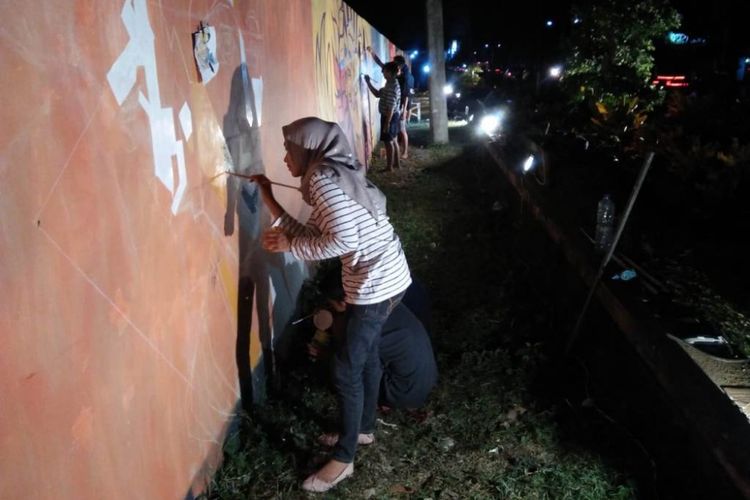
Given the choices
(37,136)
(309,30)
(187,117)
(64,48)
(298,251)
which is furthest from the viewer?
(309,30)

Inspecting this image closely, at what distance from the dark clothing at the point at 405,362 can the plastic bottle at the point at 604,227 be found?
232 centimetres

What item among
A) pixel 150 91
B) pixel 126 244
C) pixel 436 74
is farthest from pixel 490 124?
pixel 126 244

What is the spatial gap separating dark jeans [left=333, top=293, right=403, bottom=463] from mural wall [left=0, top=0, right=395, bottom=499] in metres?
0.65

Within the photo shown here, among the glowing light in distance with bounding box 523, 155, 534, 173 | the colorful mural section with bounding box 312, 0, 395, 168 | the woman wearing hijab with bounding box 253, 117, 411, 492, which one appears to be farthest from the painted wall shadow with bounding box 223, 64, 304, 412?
the glowing light in distance with bounding box 523, 155, 534, 173

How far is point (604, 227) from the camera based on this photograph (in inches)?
200

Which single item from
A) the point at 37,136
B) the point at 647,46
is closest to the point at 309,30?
the point at 37,136

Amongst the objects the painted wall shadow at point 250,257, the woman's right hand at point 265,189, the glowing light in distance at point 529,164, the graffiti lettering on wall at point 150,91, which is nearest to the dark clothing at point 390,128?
the glowing light in distance at point 529,164

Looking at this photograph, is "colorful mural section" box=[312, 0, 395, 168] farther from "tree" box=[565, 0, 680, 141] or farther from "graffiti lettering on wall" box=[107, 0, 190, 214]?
"tree" box=[565, 0, 680, 141]

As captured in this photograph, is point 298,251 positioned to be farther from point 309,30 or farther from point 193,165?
point 309,30

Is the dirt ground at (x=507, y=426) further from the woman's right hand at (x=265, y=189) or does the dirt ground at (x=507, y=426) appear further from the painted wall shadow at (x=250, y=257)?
the woman's right hand at (x=265, y=189)

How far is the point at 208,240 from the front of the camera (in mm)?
2732

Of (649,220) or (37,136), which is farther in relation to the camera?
(649,220)

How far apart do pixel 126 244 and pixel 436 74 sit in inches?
518

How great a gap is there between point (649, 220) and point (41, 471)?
592cm
